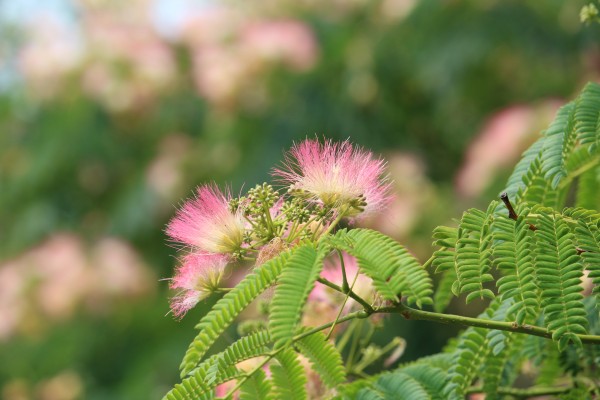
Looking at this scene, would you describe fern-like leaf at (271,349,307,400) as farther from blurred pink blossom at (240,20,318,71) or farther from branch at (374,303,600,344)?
blurred pink blossom at (240,20,318,71)

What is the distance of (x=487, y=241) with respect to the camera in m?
0.91

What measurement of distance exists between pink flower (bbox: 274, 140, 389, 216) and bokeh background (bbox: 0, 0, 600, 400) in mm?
1938

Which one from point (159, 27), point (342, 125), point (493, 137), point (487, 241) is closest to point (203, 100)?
point (159, 27)

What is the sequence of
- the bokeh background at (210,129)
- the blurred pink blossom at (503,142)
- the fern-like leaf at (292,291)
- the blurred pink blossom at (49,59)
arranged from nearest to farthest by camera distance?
the fern-like leaf at (292,291) < the blurred pink blossom at (503,142) < the bokeh background at (210,129) < the blurred pink blossom at (49,59)

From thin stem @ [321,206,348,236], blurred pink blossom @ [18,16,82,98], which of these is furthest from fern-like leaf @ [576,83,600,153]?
blurred pink blossom @ [18,16,82,98]

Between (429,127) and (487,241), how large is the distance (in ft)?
9.94

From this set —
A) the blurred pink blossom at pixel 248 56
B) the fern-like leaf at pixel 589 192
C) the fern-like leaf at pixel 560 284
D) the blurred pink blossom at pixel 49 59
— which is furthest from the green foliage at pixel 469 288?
the blurred pink blossom at pixel 49 59

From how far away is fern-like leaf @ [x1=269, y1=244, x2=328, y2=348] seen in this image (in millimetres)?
821

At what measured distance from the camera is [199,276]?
1.00 meters

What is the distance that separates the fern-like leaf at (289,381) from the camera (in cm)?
103

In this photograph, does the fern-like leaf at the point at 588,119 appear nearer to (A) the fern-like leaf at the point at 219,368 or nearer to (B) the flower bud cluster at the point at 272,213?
(B) the flower bud cluster at the point at 272,213

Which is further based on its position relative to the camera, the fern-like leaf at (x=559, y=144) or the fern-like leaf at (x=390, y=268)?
the fern-like leaf at (x=559, y=144)

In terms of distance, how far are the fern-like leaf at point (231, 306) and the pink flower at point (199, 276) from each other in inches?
3.6

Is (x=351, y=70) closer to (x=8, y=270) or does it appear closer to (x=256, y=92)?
(x=256, y=92)
